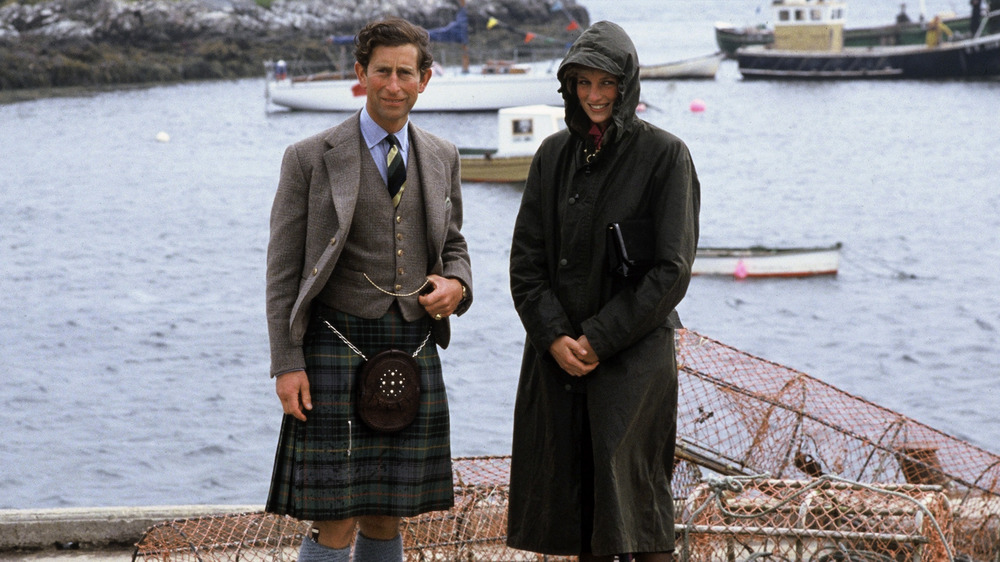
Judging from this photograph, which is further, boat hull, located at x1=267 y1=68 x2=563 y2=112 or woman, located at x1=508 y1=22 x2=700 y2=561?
boat hull, located at x1=267 y1=68 x2=563 y2=112

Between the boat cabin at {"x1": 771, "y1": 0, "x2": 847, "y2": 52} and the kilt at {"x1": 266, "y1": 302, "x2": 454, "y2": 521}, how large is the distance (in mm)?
46282

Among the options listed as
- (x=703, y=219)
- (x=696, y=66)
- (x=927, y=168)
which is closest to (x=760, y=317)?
(x=703, y=219)

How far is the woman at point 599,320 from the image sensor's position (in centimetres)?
280

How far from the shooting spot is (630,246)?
2830 mm

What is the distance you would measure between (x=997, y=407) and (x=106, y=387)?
9.84 m

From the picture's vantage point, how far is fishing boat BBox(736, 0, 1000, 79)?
158 ft

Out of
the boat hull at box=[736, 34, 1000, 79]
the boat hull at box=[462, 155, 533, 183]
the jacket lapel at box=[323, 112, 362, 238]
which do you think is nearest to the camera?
the jacket lapel at box=[323, 112, 362, 238]

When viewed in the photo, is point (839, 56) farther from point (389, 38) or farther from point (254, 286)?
point (389, 38)

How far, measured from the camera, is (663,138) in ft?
9.36

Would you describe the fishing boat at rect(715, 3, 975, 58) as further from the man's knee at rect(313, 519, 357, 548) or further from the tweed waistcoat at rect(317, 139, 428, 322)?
the man's knee at rect(313, 519, 357, 548)

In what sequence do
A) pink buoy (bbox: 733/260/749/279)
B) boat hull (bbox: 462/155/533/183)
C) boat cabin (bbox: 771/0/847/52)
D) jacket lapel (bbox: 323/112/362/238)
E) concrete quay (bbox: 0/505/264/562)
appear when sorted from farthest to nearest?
boat cabin (bbox: 771/0/847/52) → boat hull (bbox: 462/155/533/183) → pink buoy (bbox: 733/260/749/279) → concrete quay (bbox: 0/505/264/562) → jacket lapel (bbox: 323/112/362/238)

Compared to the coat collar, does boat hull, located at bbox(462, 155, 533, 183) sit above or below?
below

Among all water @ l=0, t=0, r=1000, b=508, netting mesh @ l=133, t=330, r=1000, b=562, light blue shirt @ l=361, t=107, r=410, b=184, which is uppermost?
light blue shirt @ l=361, t=107, r=410, b=184

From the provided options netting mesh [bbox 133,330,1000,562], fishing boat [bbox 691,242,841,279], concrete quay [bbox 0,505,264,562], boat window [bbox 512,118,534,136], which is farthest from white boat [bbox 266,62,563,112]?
concrete quay [bbox 0,505,264,562]
